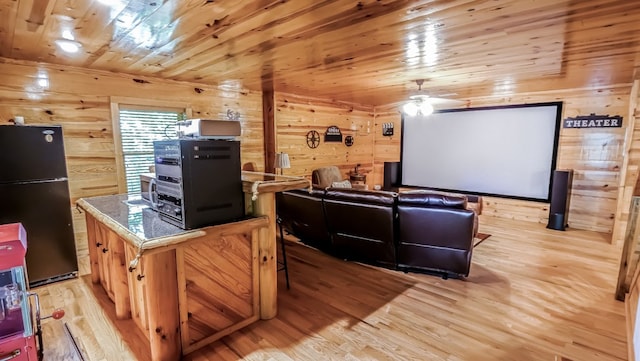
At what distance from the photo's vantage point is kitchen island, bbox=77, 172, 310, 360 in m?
1.99

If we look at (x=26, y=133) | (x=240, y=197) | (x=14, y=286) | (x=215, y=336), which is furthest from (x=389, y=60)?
(x=26, y=133)

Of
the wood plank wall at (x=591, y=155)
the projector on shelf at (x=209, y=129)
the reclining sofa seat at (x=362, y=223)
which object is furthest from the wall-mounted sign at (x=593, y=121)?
the projector on shelf at (x=209, y=129)

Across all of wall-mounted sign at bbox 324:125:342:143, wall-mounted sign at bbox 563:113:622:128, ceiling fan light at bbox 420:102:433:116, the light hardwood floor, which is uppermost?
ceiling fan light at bbox 420:102:433:116

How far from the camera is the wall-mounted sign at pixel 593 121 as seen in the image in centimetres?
483

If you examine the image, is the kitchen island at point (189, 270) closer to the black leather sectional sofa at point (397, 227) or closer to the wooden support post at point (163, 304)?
the wooden support post at point (163, 304)

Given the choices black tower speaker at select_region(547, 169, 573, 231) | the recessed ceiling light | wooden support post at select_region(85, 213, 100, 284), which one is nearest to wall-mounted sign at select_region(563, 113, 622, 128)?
black tower speaker at select_region(547, 169, 573, 231)

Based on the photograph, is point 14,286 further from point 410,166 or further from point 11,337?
point 410,166

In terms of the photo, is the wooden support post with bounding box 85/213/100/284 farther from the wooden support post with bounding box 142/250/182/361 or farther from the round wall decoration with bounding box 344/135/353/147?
the round wall decoration with bounding box 344/135/353/147

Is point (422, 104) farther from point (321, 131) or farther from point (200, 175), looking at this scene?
point (200, 175)

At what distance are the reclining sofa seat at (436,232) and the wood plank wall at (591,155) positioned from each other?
10.7 feet

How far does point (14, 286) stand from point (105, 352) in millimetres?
911

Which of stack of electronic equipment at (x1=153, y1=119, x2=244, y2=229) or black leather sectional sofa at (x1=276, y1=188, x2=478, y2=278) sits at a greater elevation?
stack of electronic equipment at (x1=153, y1=119, x2=244, y2=229)

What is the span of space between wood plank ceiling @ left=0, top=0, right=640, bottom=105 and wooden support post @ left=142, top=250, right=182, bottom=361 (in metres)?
1.55

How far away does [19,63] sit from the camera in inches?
123
